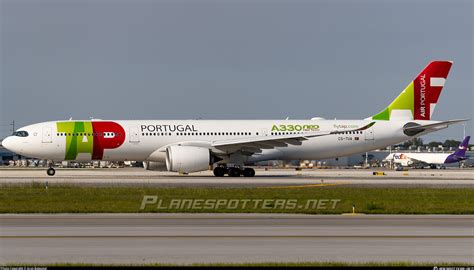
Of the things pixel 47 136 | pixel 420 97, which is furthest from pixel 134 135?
pixel 420 97

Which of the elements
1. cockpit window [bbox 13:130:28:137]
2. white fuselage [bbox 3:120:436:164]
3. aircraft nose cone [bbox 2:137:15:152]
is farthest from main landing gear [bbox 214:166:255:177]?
aircraft nose cone [bbox 2:137:15:152]

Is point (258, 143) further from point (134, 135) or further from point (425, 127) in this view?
point (425, 127)

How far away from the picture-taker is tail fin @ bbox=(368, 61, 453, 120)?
56.0m

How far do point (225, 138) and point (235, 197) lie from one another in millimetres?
21619

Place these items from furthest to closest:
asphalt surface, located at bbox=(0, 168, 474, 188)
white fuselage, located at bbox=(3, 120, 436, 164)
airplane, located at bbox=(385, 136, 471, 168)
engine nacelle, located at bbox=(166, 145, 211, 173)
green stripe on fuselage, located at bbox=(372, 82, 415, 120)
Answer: airplane, located at bbox=(385, 136, 471, 168)
green stripe on fuselage, located at bbox=(372, 82, 415, 120)
white fuselage, located at bbox=(3, 120, 436, 164)
engine nacelle, located at bbox=(166, 145, 211, 173)
asphalt surface, located at bbox=(0, 168, 474, 188)

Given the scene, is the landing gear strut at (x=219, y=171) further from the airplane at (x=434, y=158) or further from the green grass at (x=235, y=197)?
the airplane at (x=434, y=158)

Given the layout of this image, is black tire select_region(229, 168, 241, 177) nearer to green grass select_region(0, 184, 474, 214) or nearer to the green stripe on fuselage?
the green stripe on fuselage

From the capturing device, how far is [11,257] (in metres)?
15.1

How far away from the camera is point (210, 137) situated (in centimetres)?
5228

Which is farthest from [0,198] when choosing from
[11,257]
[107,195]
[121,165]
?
[121,165]

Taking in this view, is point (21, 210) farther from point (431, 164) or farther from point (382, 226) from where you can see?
point (431, 164)

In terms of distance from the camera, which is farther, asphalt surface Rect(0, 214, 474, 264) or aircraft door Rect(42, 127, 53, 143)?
aircraft door Rect(42, 127, 53, 143)

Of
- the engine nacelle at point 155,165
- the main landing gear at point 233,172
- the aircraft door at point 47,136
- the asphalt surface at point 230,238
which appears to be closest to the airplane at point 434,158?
the main landing gear at point 233,172

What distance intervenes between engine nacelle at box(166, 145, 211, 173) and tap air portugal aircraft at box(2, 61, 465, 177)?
6 cm
